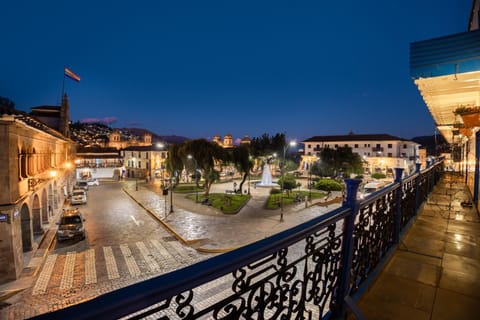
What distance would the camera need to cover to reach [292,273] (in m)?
2.38

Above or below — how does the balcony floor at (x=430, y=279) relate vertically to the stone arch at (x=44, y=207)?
above

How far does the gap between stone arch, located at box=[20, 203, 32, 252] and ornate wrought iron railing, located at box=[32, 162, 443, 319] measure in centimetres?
1555

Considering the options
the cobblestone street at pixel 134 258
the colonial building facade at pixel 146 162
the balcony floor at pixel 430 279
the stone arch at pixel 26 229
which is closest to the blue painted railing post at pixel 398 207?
the balcony floor at pixel 430 279

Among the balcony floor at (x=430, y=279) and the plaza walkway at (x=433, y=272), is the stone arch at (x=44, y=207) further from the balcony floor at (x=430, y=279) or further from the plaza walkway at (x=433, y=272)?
the balcony floor at (x=430, y=279)

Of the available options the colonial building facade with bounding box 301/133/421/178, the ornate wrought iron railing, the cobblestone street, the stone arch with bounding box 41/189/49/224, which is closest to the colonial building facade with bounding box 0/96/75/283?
the cobblestone street

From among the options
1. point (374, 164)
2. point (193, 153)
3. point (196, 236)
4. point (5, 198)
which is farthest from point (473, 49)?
point (374, 164)

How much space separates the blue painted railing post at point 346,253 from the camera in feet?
10.1

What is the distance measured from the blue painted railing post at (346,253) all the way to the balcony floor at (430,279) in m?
0.38

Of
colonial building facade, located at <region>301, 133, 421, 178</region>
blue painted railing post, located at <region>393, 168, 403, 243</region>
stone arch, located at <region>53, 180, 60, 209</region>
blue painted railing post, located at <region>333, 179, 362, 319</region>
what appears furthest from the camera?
colonial building facade, located at <region>301, 133, 421, 178</region>

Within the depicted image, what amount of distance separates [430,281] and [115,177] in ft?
211

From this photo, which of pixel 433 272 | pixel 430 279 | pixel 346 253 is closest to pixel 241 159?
pixel 433 272

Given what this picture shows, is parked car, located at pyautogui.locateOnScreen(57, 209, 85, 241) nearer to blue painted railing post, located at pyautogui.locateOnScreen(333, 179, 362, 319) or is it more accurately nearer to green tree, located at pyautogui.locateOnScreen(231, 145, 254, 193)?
blue painted railing post, located at pyautogui.locateOnScreen(333, 179, 362, 319)

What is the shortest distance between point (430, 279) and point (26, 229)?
19199 millimetres

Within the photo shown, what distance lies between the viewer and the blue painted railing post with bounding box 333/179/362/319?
3.07 meters
